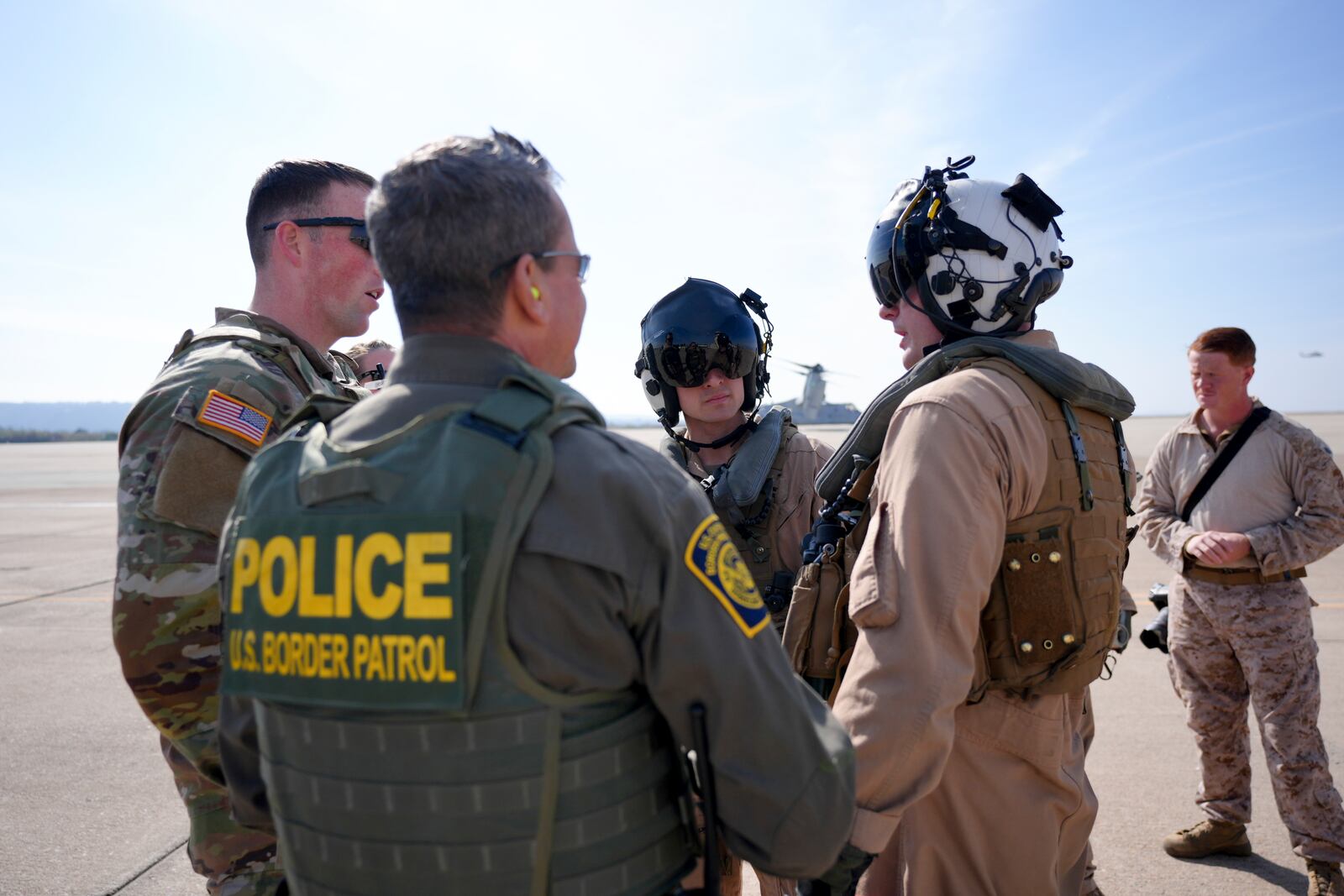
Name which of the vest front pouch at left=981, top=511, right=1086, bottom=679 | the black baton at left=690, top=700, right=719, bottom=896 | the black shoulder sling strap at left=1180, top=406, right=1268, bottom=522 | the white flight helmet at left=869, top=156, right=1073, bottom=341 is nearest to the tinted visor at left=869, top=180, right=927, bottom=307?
the white flight helmet at left=869, top=156, right=1073, bottom=341

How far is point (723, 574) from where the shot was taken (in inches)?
48.7

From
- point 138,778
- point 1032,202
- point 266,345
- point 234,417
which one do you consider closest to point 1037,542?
point 1032,202

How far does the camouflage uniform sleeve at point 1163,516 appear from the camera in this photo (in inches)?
158

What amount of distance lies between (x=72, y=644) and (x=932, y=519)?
7.83m

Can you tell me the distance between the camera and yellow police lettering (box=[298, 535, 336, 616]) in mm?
1170

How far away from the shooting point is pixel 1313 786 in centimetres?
334

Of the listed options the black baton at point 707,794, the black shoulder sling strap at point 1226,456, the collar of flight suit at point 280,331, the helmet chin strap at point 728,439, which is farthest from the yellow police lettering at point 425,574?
the black shoulder sling strap at point 1226,456

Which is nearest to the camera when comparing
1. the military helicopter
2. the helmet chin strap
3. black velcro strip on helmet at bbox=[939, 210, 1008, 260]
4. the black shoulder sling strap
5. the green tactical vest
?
the green tactical vest

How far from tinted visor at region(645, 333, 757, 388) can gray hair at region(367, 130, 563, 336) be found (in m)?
1.66

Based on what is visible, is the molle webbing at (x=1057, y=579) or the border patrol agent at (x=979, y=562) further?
the molle webbing at (x=1057, y=579)

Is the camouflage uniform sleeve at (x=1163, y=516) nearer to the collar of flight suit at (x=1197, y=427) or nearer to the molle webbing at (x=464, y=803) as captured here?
the collar of flight suit at (x=1197, y=427)

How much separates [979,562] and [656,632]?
0.89 m

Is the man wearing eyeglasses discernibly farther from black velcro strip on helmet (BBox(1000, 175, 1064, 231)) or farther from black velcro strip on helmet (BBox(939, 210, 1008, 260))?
black velcro strip on helmet (BBox(1000, 175, 1064, 231))

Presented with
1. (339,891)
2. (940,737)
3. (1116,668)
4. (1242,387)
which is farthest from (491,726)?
(1116,668)
